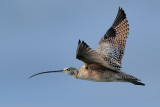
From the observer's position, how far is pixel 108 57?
10617 mm

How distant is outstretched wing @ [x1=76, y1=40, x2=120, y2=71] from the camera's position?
8.22 metres

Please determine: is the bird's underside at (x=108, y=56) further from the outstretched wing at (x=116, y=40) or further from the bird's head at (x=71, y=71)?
the bird's head at (x=71, y=71)

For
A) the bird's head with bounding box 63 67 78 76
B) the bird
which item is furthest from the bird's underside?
the bird's head with bounding box 63 67 78 76

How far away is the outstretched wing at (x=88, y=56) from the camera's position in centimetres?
822

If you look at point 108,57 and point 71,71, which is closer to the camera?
point 71,71

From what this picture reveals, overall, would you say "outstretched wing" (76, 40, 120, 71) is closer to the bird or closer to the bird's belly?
the bird

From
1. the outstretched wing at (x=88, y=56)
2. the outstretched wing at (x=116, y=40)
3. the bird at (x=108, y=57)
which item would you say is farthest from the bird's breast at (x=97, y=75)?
the outstretched wing at (x=116, y=40)

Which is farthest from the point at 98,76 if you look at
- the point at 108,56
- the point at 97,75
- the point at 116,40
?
the point at 116,40

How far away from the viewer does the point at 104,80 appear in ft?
32.6

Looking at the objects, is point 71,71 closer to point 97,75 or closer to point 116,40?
point 97,75

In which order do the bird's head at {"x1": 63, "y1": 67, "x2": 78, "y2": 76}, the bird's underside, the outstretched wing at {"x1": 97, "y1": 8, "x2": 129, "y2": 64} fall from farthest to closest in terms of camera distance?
the outstretched wing at {"x1": 97, "y1": 8, "x2": 129, "y2": 64} < the bird's head at {"x1": 63, "y1": 67, "x2": 78, "y2": 76} < the bird's underside

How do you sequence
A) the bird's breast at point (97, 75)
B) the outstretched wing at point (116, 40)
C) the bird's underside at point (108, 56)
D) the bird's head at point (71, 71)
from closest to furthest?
the bird's underside at point (108, 56), the bird's breast at point (97, 75), the bird's head at point (71, 71), the outstretched wing at point (116, 40)

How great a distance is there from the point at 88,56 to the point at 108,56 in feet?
6.73

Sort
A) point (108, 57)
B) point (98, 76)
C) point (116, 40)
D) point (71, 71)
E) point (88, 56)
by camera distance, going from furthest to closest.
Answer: point (116, 40) → point (108, 57) → point (71, 71) → point (98, 76) → point (88, 56)
